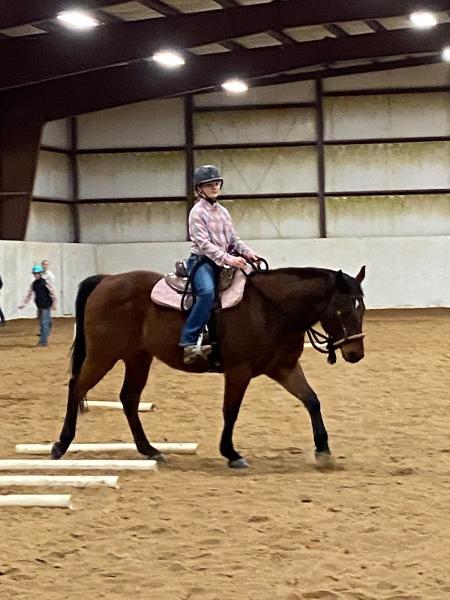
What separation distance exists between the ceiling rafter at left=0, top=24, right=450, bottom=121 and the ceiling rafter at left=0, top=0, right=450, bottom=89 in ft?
13.8

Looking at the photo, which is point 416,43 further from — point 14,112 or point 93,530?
point 93,530

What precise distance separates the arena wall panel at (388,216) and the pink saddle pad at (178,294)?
18357 mm

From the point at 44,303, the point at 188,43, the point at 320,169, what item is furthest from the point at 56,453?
the point at 320,169

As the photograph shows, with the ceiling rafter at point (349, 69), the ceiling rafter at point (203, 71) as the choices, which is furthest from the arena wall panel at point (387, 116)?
the ceiling rafter at point (203, 71)

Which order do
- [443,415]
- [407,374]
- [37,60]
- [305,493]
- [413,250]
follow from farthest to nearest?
[413,250] → [37,60] → [407,374] → [443,415] → [305,493]

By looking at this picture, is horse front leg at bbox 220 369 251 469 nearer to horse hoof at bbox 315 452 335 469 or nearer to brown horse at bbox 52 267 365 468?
brown horse at bbox 52 267 365 468

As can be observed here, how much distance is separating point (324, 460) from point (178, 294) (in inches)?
63.7

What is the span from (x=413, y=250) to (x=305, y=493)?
19.5 m

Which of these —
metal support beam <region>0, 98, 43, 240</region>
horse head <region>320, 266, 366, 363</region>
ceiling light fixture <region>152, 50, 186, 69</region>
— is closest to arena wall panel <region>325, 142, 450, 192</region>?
ceiling light fixture <region>152, 50, 186, 69</region>

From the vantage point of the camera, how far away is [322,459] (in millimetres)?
7445

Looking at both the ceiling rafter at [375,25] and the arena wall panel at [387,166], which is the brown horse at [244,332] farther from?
the arena wall panel at [387,166]

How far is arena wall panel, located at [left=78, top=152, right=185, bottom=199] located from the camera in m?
26.3

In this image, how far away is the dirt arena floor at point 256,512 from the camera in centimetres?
463

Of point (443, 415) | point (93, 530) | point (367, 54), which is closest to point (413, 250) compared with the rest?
point (367, 54)
